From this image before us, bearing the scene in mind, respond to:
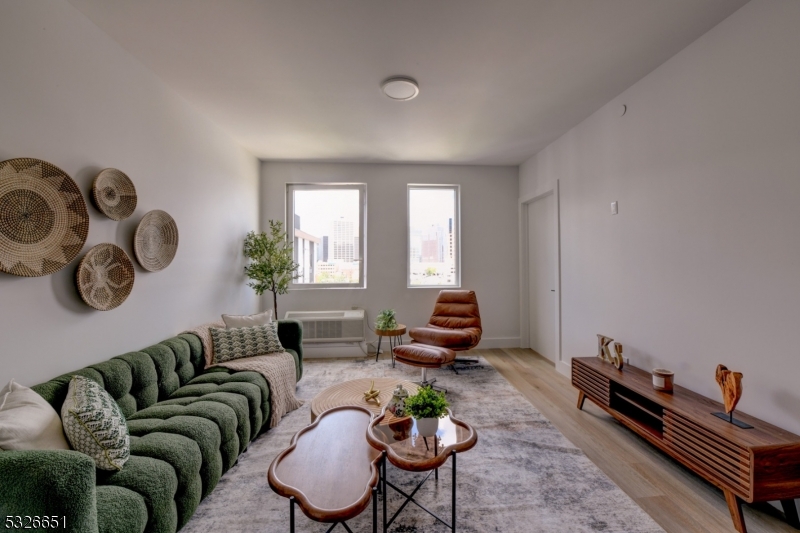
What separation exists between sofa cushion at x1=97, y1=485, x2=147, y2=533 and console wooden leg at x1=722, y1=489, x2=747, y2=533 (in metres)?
2.62

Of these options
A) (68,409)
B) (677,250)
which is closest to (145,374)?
(68,409)

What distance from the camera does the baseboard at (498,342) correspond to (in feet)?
15.9

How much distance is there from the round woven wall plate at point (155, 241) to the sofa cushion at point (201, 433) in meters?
1.17

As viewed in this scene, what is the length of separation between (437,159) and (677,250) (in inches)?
120

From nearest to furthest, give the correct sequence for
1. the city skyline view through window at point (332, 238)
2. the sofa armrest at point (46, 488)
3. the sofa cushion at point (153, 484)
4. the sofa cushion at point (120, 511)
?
the sofa armrest at point (46, 488), the sofa cushion at point (120, 511), the sofa cushion at point (153, 484), the city skyline view through window at point (332, 238)

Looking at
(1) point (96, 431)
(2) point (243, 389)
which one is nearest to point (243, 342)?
(2) point (243, 389)

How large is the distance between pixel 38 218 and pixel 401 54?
229 centimetres

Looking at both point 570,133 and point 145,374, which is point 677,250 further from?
point 145,374

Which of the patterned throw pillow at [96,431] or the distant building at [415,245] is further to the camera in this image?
the distant building at [415,245]

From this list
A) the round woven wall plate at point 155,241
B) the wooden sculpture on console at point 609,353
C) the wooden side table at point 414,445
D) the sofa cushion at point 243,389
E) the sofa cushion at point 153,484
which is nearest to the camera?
the sofa cushion at point 153,484

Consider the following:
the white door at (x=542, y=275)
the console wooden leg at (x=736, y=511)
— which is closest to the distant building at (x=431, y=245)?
the white door at (x=542, y=275)

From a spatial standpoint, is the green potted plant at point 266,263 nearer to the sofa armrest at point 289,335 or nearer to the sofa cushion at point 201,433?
the sofa armrest at point 289,335

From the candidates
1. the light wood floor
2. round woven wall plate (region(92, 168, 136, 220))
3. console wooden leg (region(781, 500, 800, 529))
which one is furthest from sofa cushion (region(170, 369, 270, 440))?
console wooden leg (region(781, 500, 800, 529))

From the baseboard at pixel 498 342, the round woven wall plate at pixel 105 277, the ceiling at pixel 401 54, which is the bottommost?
the baseboard at pixel 498 342
